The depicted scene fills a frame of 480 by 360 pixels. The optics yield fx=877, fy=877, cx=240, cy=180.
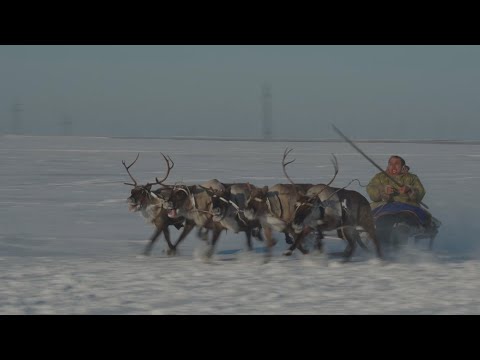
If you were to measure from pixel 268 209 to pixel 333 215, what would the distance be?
29.3 inches

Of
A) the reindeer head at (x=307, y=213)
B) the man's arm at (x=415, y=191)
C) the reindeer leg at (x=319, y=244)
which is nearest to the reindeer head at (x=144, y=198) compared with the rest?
the reindeer head at (x=307, y=213)

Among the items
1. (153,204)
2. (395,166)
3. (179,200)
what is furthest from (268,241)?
(395,166)

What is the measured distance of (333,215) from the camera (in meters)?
9.98

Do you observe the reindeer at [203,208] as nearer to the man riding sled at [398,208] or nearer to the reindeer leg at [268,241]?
the reindeer leg at [268,241]

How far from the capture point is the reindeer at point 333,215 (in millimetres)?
9812

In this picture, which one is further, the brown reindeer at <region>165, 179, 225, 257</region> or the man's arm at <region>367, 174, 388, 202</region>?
the man's arm at <region>367, 174, 388, 202</region>

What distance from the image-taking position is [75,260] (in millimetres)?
10547

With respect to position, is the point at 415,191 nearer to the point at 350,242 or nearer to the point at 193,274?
the point at 350,242

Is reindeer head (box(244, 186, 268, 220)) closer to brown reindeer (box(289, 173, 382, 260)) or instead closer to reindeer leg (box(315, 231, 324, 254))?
brown reindeer (box(289, 173, 382, 260))

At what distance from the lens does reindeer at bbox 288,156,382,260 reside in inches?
386

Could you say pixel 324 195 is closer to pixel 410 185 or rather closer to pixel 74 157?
pixel 410 185

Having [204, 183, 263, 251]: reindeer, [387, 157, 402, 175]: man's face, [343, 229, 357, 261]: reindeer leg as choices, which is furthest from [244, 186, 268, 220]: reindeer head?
[387, 157, 402, 175]: man's face

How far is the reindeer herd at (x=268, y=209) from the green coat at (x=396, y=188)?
0.52 metres

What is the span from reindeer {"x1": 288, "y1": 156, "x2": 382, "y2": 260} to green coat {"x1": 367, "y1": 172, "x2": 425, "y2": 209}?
1.96 feet
